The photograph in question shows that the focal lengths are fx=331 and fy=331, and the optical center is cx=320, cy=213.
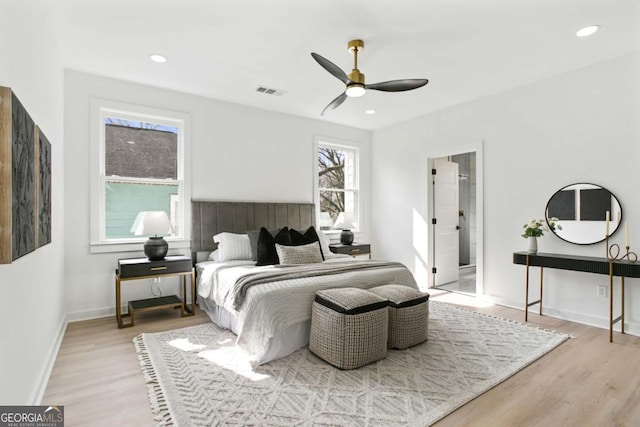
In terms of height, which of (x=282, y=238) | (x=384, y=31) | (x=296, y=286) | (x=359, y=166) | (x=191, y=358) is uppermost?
(x=384, y=31)

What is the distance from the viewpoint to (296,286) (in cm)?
288

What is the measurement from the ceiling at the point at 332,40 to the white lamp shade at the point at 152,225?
1.63 metres

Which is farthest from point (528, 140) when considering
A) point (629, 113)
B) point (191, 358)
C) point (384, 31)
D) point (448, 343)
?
point (191, 358)

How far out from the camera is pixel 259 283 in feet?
9.61

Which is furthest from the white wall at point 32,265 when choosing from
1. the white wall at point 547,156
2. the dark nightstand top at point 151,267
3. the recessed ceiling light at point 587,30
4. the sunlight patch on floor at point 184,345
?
the white wall at point 547,156

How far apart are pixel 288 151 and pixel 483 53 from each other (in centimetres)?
300

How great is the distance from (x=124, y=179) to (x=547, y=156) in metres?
5.11

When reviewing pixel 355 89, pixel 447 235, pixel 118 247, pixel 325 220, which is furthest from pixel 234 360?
pixel 447 235

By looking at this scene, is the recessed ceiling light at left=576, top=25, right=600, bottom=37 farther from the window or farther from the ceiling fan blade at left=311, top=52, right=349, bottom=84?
the window

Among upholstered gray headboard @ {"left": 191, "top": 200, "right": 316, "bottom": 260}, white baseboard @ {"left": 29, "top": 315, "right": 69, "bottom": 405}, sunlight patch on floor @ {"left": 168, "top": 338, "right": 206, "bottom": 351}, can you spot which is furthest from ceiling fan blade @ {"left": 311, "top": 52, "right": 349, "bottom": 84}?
white baseboard @ {"left": 29, "top": 315, "right": 69, "bottom": 405}

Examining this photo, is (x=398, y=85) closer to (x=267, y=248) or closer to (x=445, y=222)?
(x=267, y=248)

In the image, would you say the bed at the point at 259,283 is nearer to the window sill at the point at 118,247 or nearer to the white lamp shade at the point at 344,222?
the window sill at the point at 118,247

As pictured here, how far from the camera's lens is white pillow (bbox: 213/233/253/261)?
4.08m

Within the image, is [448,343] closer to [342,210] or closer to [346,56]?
[346,56]
